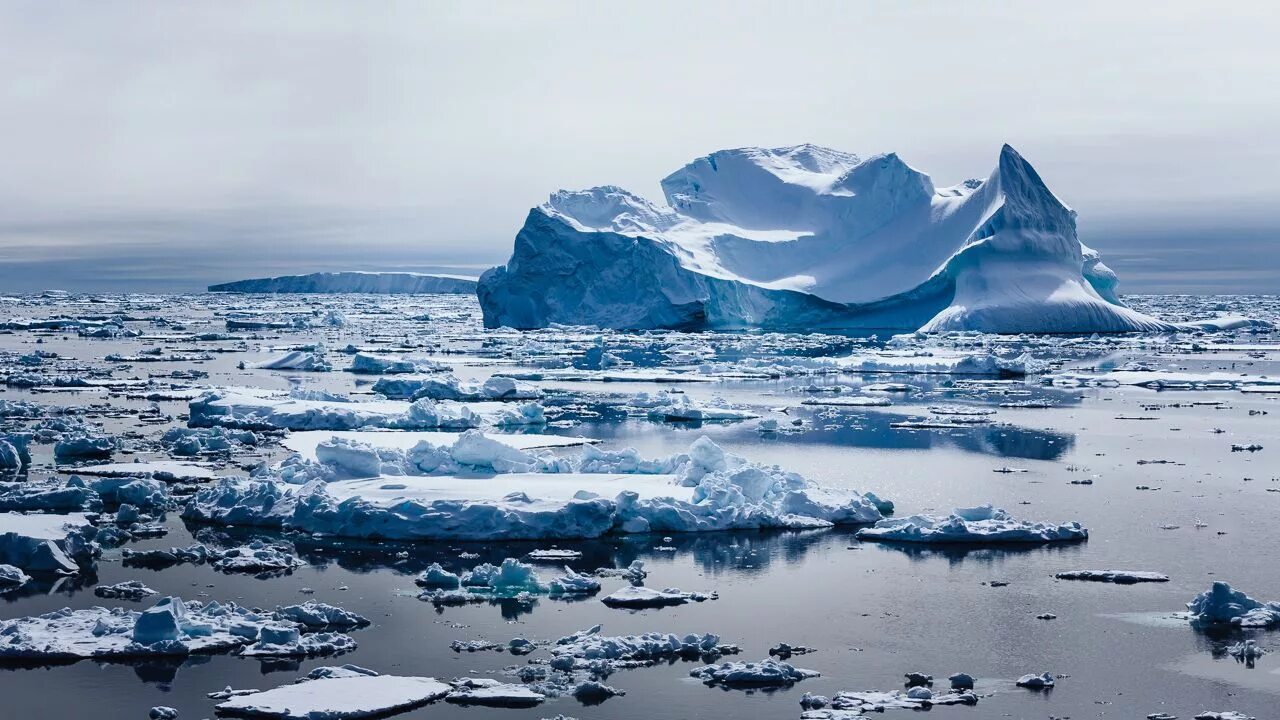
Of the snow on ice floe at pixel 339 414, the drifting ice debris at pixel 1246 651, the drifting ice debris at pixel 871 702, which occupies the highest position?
the snow on ice floe at pixel 339 414

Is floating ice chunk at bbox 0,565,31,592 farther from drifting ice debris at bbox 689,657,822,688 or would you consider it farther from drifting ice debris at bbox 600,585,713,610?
drifting ice debris at bbox 689,657,822,688

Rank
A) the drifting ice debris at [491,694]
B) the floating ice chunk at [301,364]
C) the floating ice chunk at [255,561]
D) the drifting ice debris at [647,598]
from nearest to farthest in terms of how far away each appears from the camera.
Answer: the drifting ice debris at [491,694], the drifting ice debris at [647,598], the floating ice chunk at [255,561], the floating ice chunk at [301,364]

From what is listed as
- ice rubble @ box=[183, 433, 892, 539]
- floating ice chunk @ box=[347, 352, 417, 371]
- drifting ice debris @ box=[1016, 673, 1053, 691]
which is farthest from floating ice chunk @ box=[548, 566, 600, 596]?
floating ice chunk @ box=[347, 352, 417, 371]

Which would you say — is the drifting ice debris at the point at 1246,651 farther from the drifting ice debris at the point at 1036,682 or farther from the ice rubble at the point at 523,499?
the ice rubble at the point at 523,499

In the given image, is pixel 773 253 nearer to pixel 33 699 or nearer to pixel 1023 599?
pixel 1023 599

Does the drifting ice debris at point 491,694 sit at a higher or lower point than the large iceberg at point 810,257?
lower

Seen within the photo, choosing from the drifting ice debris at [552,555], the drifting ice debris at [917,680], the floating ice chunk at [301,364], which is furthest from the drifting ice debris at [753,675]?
the floating ice chunk at [301,364]

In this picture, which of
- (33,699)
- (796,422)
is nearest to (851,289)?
(796,422)
